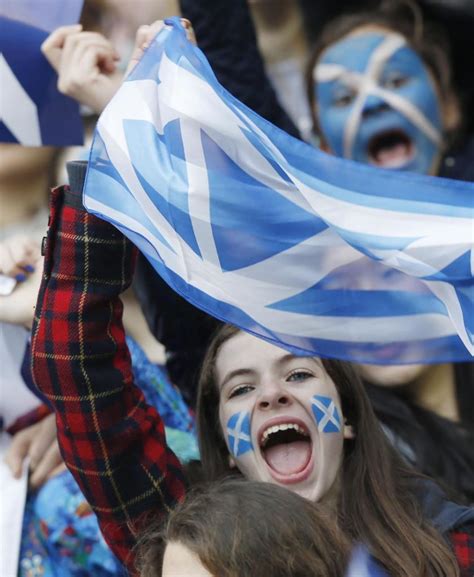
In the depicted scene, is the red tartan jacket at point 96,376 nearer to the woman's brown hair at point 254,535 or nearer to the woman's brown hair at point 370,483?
the woman's brown hair at point 370,483

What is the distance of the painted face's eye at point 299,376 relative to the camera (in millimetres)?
2104

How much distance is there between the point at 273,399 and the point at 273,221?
11.8 inches

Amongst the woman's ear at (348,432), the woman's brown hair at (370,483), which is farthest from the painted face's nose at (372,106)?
the woman's ear at (348,432)

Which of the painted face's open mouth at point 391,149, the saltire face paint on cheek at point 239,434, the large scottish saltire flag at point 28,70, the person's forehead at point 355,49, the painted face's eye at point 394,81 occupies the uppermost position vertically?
the large scottish saltire flag at point 28,70

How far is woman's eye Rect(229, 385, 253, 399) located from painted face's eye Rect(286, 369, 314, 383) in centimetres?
7

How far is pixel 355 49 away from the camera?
3.20 metres

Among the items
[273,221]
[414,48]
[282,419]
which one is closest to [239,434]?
[282,419]

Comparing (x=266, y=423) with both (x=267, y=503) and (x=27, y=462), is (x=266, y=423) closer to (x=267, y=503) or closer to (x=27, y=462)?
(x=267, y=503)

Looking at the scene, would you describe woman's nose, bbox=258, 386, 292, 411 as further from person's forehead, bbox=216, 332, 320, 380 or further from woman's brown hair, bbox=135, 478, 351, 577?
woman's brown hair, bbox=135, 478, 351, 577

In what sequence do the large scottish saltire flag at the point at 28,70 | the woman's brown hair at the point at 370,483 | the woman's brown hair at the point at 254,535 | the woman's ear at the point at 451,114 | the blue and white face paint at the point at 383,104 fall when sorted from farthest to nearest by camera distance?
the woman's ear at the point at 451,114 < the blue and white face paint at the point at 383,104 < the large scottish saltire flag at the point at 28,70 < the woman's brown hair at the point at 370,483 < the woman's brown hair at the point at 254,535

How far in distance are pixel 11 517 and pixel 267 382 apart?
579mm

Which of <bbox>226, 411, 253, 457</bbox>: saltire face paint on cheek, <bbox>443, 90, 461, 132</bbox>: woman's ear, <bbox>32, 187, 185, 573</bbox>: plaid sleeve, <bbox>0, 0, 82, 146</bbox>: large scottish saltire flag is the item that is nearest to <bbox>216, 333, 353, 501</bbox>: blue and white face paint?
<bbox>226, 411, 253, 457</bbox>: saltire face paint on cheek

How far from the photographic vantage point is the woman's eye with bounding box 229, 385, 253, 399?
2109 millimetres

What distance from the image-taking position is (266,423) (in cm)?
205
